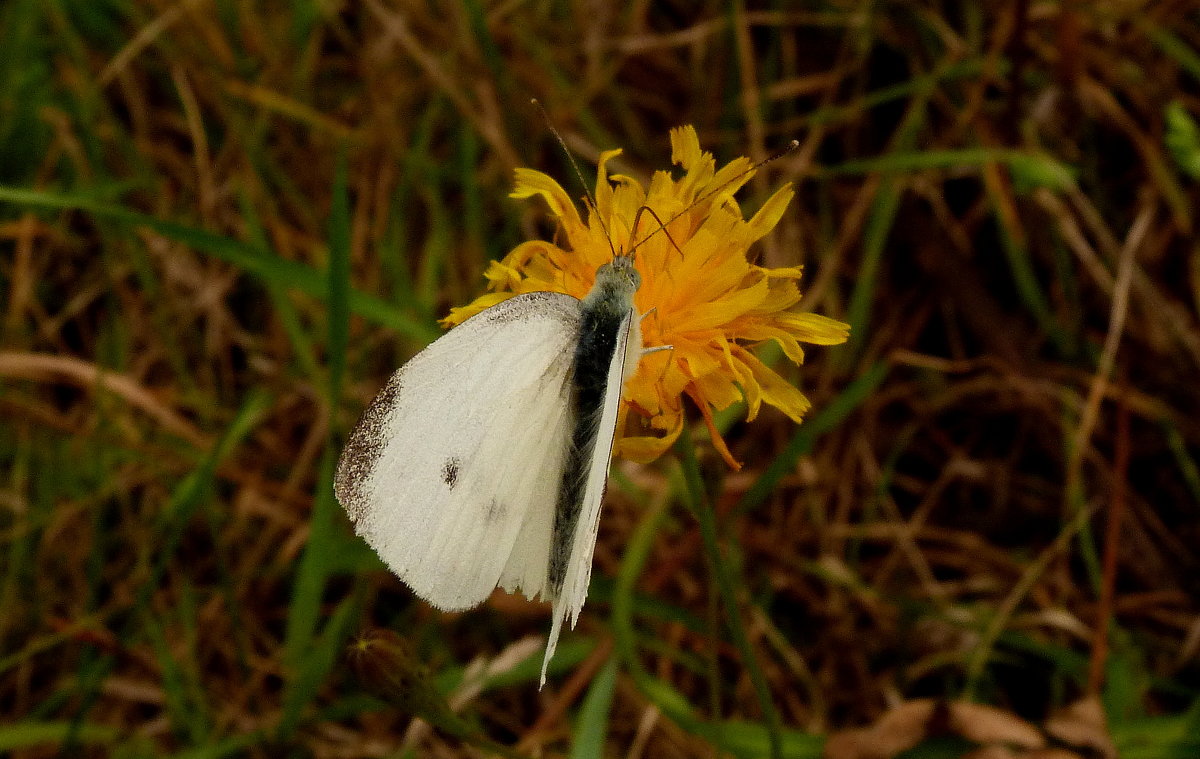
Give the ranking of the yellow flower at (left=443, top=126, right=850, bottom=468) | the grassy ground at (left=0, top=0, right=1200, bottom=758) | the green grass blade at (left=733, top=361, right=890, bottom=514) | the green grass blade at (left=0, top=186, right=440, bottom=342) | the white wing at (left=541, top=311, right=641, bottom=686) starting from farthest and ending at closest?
the grassy ground at (left=0, top=0, right=1200, bottom=758)
the green grass blade at (left=0, top=186, right=440, bottom=342)
the green grass blade at (left=733, top=361, right=890, bottom=514)
the yellow flower at (left=443, top=126, right=850, bottom=468)
the white wing at (left=541, top=311, right=641, bottom=686)

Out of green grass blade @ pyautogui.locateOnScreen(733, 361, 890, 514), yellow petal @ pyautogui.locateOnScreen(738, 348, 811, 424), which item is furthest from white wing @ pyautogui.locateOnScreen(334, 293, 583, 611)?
green grass blade @ pyautogui.locateOnScreen(733, 361, 890, 514)

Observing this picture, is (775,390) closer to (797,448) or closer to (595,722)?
(797,448)

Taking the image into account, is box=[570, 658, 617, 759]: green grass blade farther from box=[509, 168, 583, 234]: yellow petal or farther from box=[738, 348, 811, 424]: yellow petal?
box=[509, 168, 583, 234]: yellow petal

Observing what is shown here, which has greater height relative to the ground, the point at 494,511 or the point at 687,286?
the point at 687,286

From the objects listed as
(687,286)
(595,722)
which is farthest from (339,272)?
(595,722)

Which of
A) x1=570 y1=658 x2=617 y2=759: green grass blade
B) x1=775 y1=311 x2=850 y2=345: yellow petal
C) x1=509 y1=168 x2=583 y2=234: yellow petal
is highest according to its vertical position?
x1=509 y1=168 x2=583 y2=234: yellow petal
